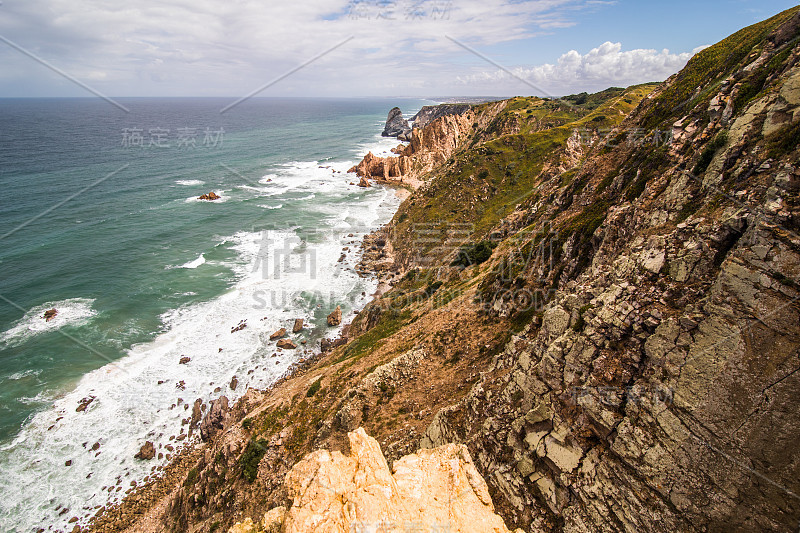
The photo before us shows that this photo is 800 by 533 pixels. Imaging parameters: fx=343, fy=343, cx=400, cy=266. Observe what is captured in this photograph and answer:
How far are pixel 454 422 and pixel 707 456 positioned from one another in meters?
9.16

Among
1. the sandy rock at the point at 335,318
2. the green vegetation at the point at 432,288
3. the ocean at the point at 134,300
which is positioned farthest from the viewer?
the sandy rock at the point at 335,318

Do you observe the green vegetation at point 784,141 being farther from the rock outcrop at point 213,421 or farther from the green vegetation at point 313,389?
the rock outcrop at point 213,421

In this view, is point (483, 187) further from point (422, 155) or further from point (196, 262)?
point (422, 155)

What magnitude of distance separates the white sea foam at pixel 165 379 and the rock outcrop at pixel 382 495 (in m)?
28.7

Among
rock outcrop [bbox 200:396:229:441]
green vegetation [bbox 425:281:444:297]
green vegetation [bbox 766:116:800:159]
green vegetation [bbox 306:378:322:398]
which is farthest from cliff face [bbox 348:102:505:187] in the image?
green vegetation [bbox 766:116:800:159]

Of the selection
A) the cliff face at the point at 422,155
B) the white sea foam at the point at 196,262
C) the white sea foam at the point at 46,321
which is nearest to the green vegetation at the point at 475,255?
the white sea foam at the point at 196,262

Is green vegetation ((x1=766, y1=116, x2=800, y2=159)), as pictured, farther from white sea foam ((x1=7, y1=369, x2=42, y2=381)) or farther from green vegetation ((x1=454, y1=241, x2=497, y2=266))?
white sea foam ((x1=7, y1=369, x2=42, y2=381))

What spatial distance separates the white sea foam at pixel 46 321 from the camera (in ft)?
140

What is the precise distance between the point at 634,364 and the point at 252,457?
73.8 ft

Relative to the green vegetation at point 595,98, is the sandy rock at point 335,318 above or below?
below

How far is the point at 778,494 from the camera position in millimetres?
7832

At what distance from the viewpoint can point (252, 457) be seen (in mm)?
22250

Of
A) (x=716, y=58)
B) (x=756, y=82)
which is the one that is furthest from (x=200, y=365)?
(x=716, y=58)

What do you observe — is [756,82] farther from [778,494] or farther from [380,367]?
[380,367]
